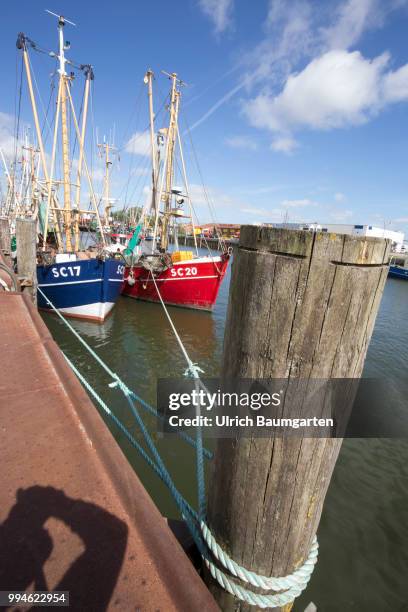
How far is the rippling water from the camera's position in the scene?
128 inches

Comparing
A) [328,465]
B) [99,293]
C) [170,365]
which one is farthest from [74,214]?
[328,465]

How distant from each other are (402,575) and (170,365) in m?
6.39

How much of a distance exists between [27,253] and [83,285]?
5.54m

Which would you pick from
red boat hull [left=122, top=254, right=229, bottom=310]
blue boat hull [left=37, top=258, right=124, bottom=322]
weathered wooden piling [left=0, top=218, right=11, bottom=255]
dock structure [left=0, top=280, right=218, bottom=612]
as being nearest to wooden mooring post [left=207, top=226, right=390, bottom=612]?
dock structure [left=0, top=280, right=218, bottom=612]

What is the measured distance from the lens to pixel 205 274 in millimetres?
13727

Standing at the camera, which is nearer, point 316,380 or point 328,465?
point 316,380

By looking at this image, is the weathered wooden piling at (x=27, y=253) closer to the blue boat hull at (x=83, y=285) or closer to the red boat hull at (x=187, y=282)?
the blue boat hull at (x=83, y=285)

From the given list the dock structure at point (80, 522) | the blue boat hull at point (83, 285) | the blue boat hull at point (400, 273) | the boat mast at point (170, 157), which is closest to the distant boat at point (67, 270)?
the blue boat hull at point (83, 285)

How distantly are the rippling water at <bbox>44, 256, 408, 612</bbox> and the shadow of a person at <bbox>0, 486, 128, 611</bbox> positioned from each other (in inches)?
109

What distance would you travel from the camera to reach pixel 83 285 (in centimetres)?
1145

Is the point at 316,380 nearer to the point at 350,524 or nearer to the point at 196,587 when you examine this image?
the point at 196,587

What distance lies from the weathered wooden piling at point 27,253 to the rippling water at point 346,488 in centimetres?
→ 277

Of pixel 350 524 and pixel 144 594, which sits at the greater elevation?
pixel 144 594

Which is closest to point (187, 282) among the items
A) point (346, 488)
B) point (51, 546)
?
point (346, 488)
